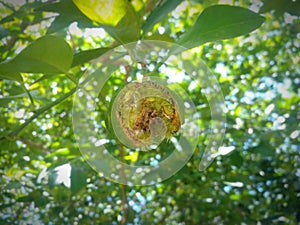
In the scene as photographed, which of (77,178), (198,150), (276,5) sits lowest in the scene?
(198,150)

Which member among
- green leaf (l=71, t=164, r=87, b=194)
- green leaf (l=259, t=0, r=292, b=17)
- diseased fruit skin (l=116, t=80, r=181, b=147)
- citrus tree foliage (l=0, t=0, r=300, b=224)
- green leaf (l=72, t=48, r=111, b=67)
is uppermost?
green leaf (l=72, t=48, r=111, b=67)

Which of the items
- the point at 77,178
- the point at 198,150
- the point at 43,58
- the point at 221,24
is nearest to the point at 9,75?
the point at 43,58

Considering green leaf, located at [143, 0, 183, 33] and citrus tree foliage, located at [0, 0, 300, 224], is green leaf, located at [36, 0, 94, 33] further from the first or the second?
citrus tree foliage, located at [0, 0, 300, 224]

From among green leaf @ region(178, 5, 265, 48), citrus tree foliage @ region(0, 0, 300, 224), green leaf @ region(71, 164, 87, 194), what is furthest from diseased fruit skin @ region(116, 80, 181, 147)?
citrus tree foliage @ region(0, 0, 300, 224)

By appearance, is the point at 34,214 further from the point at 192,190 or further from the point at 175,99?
the point at 175,99

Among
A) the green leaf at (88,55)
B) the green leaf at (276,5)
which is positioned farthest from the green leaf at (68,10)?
the green leaf at (276,5)

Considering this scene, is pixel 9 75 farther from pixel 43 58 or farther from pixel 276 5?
pixel 276 5
